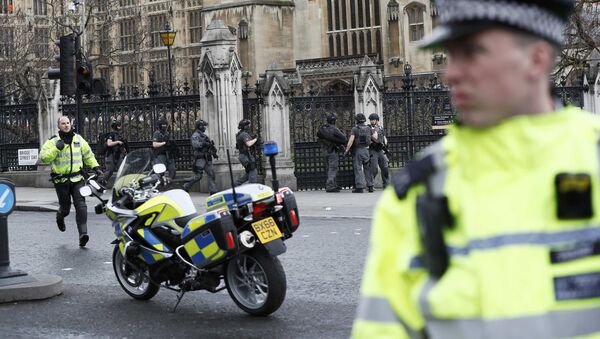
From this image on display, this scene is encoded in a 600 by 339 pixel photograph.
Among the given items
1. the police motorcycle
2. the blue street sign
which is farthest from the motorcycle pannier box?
the blue street sign

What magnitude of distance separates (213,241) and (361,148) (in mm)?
14816

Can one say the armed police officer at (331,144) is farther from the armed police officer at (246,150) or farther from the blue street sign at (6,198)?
the blue street sign at (6,198)

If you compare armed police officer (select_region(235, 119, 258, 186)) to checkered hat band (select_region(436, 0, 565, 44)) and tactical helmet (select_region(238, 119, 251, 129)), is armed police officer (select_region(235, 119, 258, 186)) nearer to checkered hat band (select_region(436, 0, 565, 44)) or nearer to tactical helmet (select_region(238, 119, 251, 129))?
tactical helmet (select_region(238, 119, 251, 129))

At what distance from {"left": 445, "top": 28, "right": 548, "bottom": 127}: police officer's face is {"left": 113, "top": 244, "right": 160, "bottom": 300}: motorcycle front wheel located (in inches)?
287

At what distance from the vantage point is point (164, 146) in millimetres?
23375

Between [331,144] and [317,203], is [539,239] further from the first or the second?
[331,144]

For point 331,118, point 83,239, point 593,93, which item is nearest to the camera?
point 83,239

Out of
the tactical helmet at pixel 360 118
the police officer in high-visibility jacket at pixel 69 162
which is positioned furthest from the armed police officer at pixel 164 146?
the police officer in high-visibility jacket at pixel 69 162

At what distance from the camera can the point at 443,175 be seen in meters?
2.47

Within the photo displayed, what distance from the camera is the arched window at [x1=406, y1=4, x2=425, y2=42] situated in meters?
54.8

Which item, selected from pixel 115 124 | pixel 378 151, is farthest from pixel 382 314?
pixel 115 124

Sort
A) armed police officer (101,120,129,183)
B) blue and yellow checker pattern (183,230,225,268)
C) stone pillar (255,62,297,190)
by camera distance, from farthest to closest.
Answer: armed police officer (101,120,129,183) < stone pillar (255,62,297,190) < blue and yellow checker pattern (183,230,225,268)

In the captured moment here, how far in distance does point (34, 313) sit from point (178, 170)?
50.9 ft

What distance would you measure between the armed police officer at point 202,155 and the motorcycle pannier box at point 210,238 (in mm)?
13977
